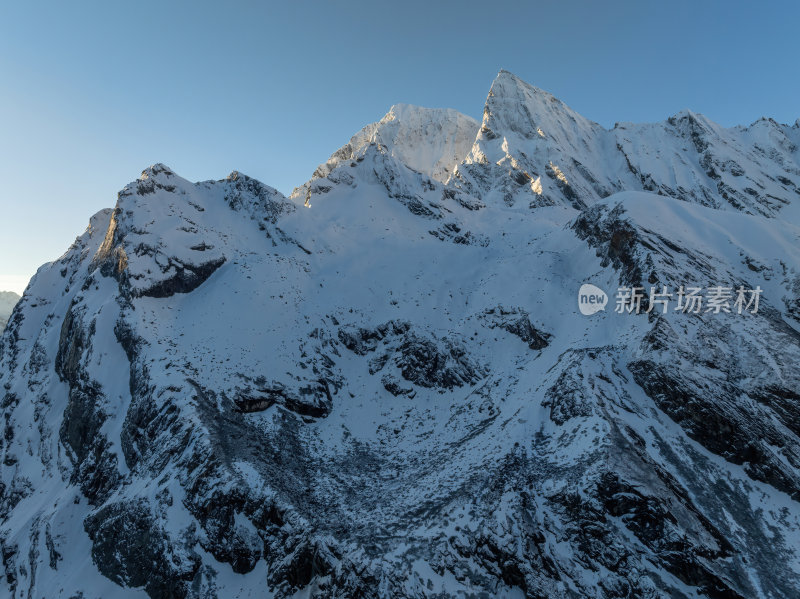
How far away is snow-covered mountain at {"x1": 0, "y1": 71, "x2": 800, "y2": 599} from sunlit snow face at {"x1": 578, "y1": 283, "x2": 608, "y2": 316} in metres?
0.71

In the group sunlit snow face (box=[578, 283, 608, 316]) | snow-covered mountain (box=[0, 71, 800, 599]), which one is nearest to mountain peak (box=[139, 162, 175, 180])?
snow-covered mountain (box=[0, 71, 800, 599])

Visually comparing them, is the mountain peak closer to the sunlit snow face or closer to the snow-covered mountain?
the snow-covered mountain

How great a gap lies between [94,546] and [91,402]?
1059 cm

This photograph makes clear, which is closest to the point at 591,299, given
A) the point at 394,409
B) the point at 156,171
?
the point at 394,409

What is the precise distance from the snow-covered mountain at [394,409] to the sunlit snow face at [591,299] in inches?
28.0

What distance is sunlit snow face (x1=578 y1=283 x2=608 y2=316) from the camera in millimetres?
30848

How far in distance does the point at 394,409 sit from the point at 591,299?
17.0 metres

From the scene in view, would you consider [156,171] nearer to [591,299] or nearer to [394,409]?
[394,409]

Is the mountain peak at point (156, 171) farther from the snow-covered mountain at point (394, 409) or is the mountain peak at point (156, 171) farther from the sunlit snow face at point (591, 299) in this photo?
the sunlit snow face at point (591, 299)

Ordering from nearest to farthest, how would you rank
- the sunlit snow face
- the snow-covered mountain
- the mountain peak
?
1. the snow-covered mountain
2. the sunlit snow face
3. the mountain peak

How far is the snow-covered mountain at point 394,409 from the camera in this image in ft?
53.7

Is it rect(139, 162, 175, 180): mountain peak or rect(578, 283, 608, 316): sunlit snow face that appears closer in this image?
rect(578, 283, 608, 316): sunlit snow face

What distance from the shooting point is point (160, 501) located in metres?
20.1

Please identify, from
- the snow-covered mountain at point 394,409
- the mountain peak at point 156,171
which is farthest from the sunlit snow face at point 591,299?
the mountain peak at point 156,171
